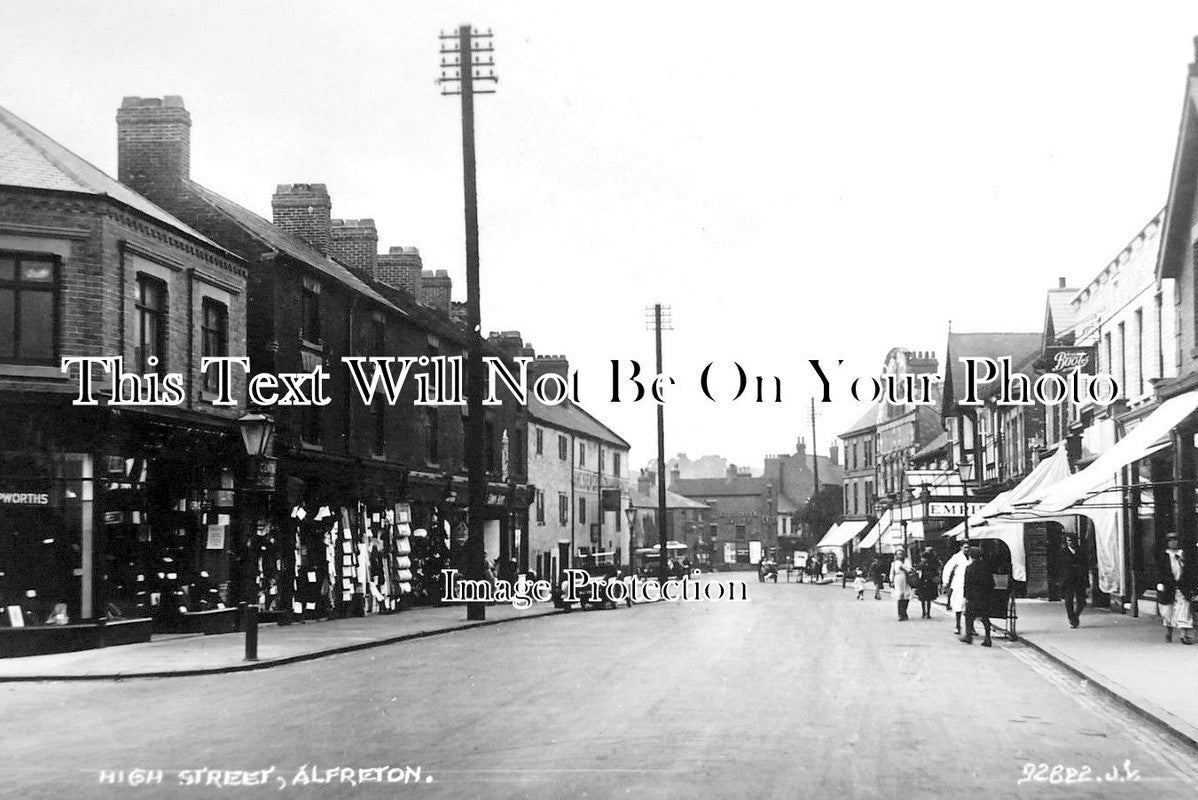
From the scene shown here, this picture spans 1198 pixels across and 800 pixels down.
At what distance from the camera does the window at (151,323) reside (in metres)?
22.3

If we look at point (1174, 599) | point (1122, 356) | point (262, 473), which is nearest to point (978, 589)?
point (1174, 599)

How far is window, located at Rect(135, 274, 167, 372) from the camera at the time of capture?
2227 cm

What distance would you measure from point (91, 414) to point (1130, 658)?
50.6 ft

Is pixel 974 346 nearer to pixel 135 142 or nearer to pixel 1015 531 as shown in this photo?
pixel 1015 531

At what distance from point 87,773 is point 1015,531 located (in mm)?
29866

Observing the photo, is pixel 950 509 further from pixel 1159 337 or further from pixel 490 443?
pixel 1159 337

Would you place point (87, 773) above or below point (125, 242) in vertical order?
below

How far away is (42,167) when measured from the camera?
69.3 feet

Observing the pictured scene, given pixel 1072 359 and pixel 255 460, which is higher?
pixel 1072 359

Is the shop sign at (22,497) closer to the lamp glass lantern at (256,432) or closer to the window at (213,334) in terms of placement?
the lamp glass lantern at (256,432)

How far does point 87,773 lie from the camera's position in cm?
946

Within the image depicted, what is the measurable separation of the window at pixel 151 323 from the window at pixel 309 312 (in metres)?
5.98

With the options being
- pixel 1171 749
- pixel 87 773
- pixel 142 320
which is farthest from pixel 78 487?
pixel 1171 749

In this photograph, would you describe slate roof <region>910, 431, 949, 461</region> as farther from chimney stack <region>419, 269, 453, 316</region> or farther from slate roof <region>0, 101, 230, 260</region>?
slate roof <region>0, 101, 230, 260</region>
